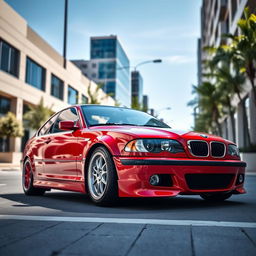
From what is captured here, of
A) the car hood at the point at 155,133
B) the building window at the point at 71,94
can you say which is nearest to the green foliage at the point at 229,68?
the building window at the point at 71,94

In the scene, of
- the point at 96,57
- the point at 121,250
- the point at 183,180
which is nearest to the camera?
the point at 121,250

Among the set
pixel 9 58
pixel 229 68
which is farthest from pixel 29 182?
pixel 9 58

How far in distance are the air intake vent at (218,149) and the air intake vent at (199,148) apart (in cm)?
12

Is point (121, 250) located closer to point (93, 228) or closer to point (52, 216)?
point (93, 228)

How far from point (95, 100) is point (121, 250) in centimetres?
3014

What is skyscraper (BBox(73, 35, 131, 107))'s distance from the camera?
303 feet

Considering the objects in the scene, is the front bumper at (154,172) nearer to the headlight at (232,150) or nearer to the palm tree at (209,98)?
the headlight at (232,150)

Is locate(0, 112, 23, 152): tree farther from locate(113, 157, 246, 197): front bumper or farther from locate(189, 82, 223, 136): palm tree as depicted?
locate(113, 157, 246, 197): front bumper

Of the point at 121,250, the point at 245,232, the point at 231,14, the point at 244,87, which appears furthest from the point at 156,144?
the point at 231,14

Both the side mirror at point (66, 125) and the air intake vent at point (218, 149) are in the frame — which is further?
the side mirror at point (66, 125)

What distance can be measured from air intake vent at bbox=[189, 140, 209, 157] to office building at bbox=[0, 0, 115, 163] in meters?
22.4

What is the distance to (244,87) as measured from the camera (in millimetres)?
27078

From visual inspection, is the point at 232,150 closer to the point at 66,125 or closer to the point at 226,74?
the point at 66,125

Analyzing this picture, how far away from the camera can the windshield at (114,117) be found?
6.09m
